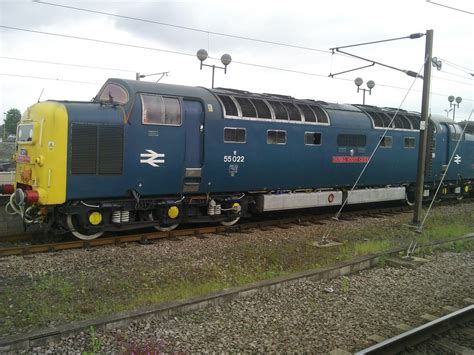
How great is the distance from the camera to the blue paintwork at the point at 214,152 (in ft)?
32.4

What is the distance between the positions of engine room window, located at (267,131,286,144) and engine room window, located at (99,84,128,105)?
4185 millimetres

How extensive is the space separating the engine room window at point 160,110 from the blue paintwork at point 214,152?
128 mm

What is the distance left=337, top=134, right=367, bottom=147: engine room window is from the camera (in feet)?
47.9

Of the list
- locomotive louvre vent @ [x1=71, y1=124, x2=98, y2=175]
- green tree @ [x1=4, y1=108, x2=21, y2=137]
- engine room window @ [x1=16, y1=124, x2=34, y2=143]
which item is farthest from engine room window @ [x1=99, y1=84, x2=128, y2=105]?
green tree @ [x1=4, y1=108, x2=21, y2=137]

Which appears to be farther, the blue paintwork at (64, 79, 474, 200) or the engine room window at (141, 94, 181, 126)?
the engine room window at (141, 94, 181, 126)

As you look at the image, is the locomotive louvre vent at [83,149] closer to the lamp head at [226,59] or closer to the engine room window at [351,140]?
the engine room window at [351,140]

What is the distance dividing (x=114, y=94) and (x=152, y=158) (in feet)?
5.73

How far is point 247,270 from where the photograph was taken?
8.30 m

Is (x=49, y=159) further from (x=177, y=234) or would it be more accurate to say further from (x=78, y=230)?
(x=177, y=234)

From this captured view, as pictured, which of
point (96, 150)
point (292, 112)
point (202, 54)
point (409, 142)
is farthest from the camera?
point (202, 54)

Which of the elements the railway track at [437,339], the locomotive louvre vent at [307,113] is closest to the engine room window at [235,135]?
the locomotive louvre vent at [307,113]

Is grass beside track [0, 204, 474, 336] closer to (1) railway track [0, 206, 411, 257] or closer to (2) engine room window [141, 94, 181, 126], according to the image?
(1) railway track [0, 206, 411, 257]

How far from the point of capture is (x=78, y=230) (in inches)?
393

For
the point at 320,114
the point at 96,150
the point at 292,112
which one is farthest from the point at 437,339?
the point at 320,114
